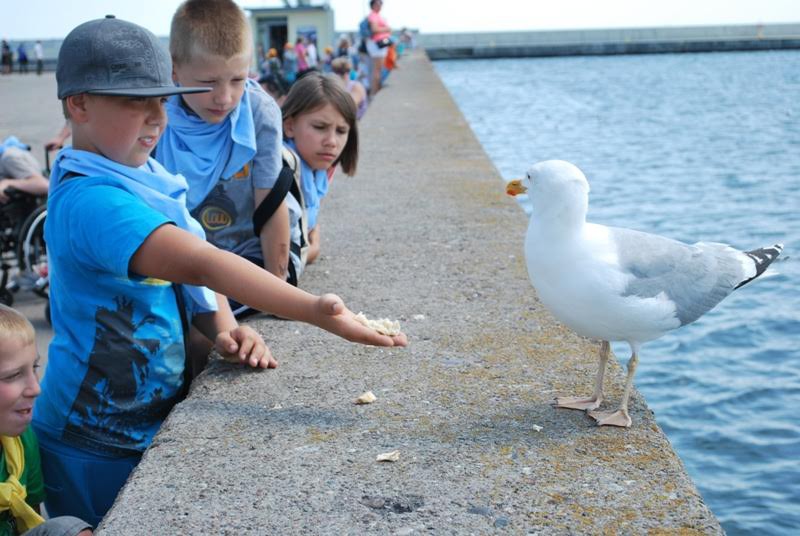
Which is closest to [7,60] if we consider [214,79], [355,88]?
[355,88]

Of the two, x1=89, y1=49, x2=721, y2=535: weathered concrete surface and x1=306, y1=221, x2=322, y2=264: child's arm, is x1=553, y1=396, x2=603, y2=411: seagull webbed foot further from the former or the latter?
x1=306, y1=221, x2=322, y2=264: child's arm

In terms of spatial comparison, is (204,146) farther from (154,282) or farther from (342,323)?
(342,323)

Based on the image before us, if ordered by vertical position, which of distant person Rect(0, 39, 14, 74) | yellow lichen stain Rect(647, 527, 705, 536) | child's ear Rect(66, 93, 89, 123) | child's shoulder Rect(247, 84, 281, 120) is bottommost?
distant person Rect(0, 39, 14, 74)

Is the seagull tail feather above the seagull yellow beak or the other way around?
the other way around

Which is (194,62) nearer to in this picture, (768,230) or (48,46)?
(768,230)

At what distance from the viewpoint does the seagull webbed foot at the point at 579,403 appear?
3.07 meters

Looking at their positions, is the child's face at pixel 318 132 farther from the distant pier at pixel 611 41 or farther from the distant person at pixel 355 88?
the distant pier at pixel 611 41

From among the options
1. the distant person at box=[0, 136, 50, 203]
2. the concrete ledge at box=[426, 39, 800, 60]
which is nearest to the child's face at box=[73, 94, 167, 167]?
the distant person at box=[0, 136, 50, 203]

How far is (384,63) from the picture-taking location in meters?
19.1

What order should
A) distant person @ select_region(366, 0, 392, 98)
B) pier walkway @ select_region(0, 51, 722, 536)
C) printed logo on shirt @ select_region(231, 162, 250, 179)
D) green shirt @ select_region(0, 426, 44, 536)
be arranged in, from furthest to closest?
distant person @ select_region(366, 0, 392, 98), printed logo on shirt @ select_region(231, 162, 250, 179), green shirt @ select_region(0, 426, 44, 536), pier walkway @ select_region(0, 51, 722, 536)

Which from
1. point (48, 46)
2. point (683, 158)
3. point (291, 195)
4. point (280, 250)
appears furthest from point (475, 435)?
point (48, 46)

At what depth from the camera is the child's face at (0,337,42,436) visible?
104 inches

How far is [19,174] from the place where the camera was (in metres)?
7.00

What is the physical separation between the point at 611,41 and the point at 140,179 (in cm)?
6503
